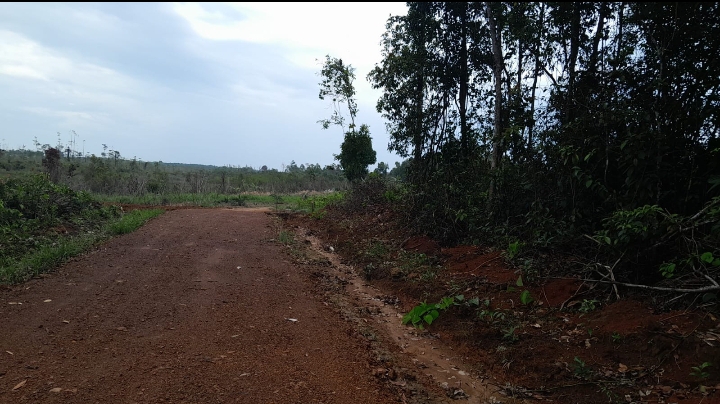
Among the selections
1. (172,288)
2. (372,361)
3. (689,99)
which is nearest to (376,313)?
(372,361)

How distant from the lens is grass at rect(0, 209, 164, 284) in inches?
236

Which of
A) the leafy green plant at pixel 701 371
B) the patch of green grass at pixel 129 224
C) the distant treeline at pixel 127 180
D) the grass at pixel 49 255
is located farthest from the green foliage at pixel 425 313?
the distant treeline at pixel 127 180

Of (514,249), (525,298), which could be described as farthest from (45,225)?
(525,298)

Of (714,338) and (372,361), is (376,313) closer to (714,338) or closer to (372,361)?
(372,361)

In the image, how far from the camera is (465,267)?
6867 mm

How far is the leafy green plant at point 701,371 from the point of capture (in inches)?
124

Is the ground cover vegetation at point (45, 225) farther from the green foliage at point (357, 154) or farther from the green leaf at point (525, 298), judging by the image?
the green foliage at point (357, 154)

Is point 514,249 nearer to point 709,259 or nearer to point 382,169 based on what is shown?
point 709,259

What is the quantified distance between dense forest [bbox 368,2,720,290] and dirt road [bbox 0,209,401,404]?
3.54 m

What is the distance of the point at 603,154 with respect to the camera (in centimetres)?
546

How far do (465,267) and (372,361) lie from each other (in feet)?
10.9

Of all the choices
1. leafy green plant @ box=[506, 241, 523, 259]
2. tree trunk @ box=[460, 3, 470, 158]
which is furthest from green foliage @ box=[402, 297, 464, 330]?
tree trunk @ box=[460, 3, 470, 158]

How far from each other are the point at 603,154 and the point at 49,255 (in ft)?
29.0

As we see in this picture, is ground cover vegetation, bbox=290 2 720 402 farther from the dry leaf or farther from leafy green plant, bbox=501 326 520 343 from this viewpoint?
the dry leaf
